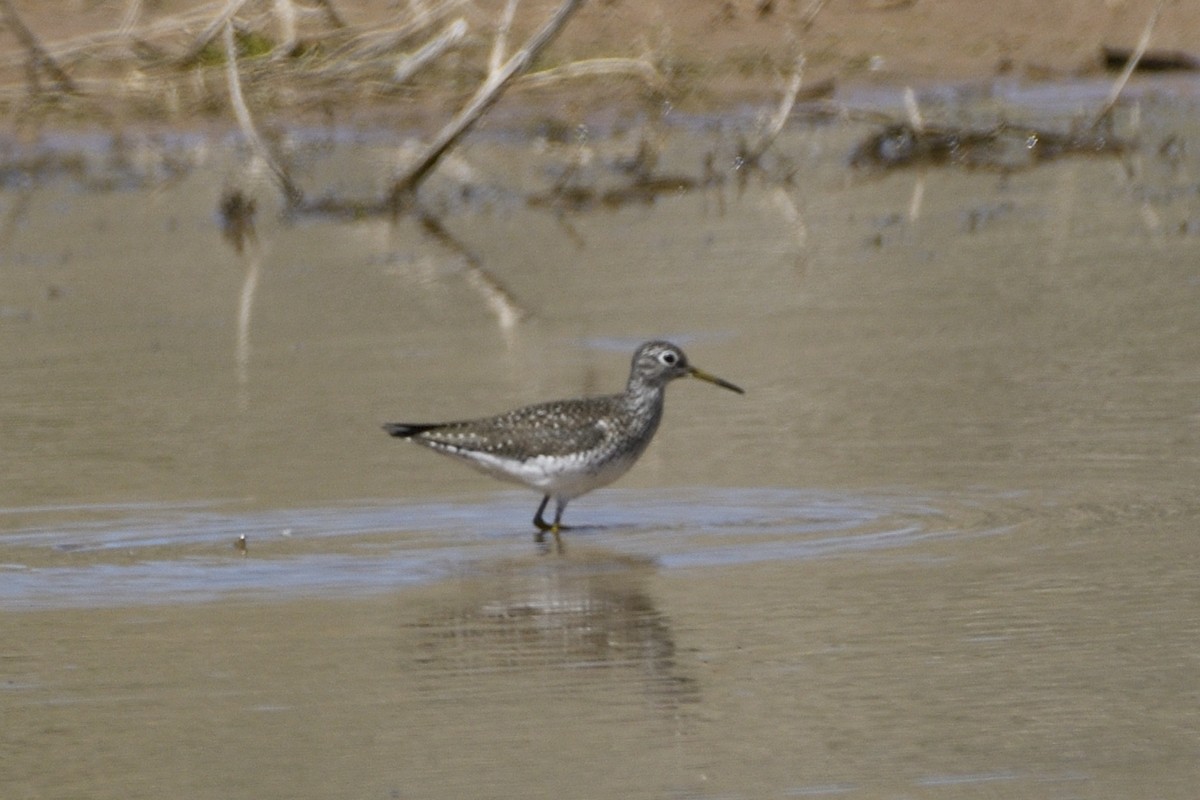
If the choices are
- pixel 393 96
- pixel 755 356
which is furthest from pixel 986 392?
pixel 393 96

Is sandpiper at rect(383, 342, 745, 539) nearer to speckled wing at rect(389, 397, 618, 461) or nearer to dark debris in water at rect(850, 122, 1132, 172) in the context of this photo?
speckled wing at rect(389, 397, 618, 461)

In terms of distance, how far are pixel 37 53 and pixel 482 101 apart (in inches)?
211

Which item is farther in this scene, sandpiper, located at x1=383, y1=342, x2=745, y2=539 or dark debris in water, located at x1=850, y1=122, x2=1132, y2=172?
dark debris in water, located at x1=850, y1=122, x2=1132, y2=172

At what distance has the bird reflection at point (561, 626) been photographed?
680 centimetres

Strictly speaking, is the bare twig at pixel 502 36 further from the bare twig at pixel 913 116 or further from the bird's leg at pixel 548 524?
the bird's leg at pixel 548 524

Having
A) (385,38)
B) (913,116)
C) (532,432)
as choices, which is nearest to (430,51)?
(385,38)

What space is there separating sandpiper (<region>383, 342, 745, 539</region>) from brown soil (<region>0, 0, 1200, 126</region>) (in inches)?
429

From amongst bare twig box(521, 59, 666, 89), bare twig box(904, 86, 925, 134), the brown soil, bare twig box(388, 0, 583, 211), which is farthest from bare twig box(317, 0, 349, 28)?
bare twig box(904, 86, 925, 134)

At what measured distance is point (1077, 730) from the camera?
19.7ft

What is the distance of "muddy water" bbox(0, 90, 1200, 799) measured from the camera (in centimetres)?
607

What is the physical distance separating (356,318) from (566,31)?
10356 mm

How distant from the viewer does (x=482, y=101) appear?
16453 mm

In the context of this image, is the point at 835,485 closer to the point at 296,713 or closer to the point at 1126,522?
the point at 1126,522

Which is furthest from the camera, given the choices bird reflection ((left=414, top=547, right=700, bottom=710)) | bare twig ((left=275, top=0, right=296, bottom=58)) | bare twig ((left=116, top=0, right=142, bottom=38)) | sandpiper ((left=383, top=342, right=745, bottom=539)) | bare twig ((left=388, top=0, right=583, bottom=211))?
bare twig ((left=275, top=0, right=296, bottom=58))
